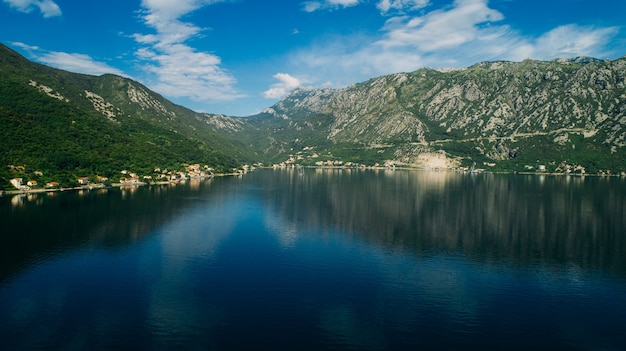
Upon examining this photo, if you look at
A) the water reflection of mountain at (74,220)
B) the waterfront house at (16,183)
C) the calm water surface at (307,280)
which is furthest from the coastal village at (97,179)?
the calm water surface at (307,280)

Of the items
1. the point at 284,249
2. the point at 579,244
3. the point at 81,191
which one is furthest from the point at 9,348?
the point at 81,191

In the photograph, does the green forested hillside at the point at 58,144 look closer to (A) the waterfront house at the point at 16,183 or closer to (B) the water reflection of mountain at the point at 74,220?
(A) the waterfront house at the point at 16,183

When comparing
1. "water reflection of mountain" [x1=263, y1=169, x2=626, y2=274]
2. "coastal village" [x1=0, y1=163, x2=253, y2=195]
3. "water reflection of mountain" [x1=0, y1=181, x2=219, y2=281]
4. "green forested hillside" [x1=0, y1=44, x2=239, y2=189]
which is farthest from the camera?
"green forested hillside" [x1=0, y1=44, x2=239, y2=189]

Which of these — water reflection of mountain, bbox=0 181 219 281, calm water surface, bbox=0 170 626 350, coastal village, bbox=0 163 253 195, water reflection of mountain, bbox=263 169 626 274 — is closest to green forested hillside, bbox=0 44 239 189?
coastal village, bbox=0 163 253 195

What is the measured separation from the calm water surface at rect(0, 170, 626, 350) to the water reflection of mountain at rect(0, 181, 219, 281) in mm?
512

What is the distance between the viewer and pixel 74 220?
7025cm

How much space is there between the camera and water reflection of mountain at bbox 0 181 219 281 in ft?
171

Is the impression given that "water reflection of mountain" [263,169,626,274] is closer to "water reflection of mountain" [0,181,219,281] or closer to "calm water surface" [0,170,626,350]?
"calm water surface" [0,170,626,350]

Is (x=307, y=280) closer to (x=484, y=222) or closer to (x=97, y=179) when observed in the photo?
(x=484, y=222)

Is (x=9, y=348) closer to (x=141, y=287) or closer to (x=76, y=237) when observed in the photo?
(x=141, y=287)

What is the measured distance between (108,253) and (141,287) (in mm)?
16187

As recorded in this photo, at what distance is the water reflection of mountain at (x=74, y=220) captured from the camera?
171 ft

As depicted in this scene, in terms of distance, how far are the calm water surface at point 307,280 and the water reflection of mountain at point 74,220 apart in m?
0.51

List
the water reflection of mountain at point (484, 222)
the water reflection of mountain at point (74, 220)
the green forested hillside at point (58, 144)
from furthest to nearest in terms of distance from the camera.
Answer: the green forested hillside at point (58, 144) < the water reflection of mountain at point (484, 222) < the water reflection of mountain at point (74, 220)
